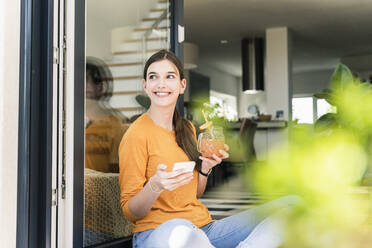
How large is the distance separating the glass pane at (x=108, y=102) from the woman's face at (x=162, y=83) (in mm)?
226

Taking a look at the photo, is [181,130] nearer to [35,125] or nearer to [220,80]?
[35,125]

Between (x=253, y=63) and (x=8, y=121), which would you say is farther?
(x=253, y=63)

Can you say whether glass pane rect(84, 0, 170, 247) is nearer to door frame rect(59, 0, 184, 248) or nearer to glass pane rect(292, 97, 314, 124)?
door frame rect(59, 0, 184, 248)

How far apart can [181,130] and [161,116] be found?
0.08 metres

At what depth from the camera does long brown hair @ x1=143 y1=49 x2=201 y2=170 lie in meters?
1.33

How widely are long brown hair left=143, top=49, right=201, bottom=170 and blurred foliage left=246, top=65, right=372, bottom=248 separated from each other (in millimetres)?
1098

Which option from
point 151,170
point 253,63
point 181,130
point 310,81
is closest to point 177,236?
point 151,170

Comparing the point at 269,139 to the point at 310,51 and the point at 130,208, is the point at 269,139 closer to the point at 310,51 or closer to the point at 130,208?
the point at 310,51

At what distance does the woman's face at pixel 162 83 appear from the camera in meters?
1.30

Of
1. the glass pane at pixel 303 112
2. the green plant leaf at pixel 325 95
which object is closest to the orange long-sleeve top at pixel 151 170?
the glass pane at pixel 303 112

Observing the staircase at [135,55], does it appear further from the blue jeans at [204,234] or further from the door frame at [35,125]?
the blue jeans at [204,234]

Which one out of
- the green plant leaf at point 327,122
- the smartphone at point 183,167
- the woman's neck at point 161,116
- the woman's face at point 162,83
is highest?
the woman's face at point 162,83

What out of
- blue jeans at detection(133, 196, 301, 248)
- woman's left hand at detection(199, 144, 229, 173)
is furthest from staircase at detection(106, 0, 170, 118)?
blue jeans at detection(133, 196, 301, 248)

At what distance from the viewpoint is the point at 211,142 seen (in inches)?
47.9
